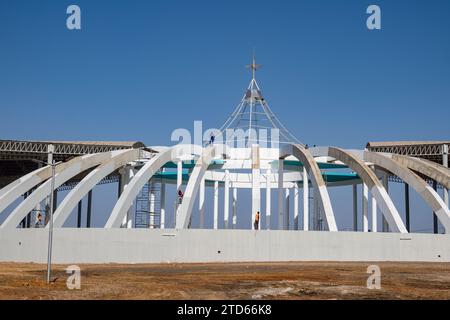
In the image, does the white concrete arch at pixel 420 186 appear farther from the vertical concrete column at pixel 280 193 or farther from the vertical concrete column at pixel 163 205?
the vertical concrete column at pixel 163 205

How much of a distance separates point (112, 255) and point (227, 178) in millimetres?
18519

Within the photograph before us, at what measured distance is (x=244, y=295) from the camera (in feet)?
46.1

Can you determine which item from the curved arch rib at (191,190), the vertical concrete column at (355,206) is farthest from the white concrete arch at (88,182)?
the vertical concrete column at (355,206)

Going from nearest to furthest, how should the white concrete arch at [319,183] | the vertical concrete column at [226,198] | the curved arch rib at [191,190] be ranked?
the white concrete arch at [319,183] < the curved arch rib at [191,190] < the vertical concrete column at [226,198]

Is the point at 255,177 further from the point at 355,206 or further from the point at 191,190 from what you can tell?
the point at 355,206

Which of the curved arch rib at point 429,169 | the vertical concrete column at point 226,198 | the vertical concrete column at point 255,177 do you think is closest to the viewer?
the curved arch rib at point 429,169

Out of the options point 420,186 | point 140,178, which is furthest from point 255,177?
point 420,186

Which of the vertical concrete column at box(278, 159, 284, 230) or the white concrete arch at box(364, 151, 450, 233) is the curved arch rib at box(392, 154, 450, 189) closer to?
the white concrete arch at box(364, 151, 450, 233)

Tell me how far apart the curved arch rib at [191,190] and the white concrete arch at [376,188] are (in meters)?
7.44

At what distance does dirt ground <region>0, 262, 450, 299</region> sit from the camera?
14062 mm

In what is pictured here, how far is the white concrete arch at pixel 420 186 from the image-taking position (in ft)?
98.2

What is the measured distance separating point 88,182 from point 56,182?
7.27 ft

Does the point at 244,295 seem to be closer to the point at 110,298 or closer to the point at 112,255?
the point at 110,298
